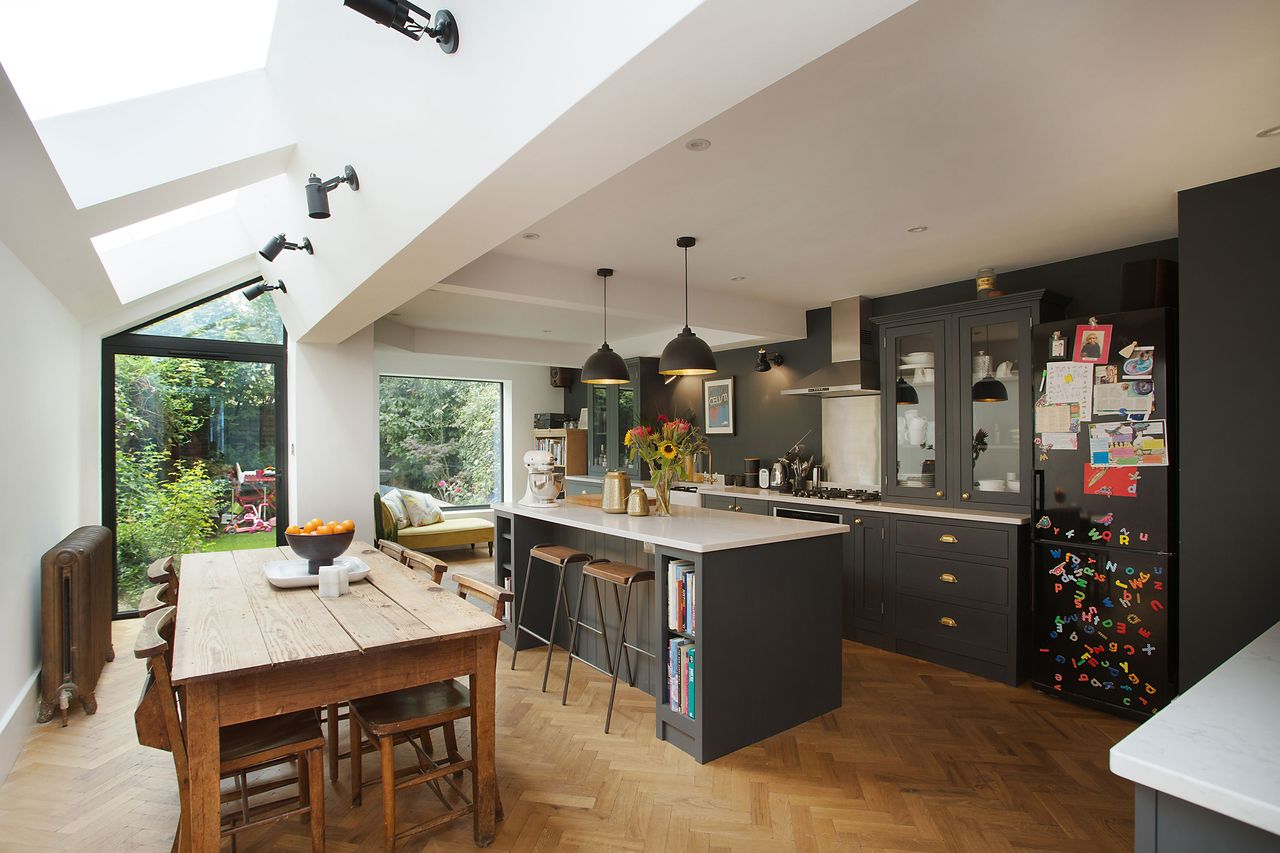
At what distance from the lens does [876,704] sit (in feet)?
11.2

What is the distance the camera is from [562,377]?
342 inches

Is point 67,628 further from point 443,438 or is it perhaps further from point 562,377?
point 562,377

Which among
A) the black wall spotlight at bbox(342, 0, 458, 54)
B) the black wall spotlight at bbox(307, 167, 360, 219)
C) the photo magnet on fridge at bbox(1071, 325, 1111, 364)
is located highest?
the black wall spotlight at bbox(342, 0, 458, 54)

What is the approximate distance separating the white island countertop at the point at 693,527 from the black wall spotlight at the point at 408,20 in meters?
2.02

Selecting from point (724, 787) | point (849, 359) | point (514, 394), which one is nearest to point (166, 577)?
point (724, 787)

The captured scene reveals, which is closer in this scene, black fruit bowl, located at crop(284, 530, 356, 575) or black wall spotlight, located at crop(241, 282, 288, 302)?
black fruit bowl, located at crop(284, 530, 356, 575)

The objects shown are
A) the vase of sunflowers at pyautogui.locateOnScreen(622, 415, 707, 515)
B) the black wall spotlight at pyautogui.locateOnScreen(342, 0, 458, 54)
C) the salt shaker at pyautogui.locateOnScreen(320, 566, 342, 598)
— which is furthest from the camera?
the vase of sunflowers at pyautogui.locateOnScreen(622, 415, 707, 515)

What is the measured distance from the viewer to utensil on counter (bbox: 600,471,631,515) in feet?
12.9

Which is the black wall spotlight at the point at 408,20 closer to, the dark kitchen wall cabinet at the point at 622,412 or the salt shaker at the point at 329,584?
the salt shaker at the point at 329,584

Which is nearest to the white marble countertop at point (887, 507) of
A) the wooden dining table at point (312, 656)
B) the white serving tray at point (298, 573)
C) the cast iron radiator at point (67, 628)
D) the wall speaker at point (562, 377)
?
the wooden dining table at point (312, 656)

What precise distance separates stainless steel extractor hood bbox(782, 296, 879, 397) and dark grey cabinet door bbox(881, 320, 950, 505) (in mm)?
370

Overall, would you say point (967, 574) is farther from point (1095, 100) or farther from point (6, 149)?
point (6, 149)

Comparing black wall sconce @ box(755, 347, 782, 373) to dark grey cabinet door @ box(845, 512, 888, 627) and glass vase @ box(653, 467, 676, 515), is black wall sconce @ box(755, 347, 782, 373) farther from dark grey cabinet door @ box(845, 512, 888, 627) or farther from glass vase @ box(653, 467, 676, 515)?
glass vase @ box(653, 467, 676, 515)

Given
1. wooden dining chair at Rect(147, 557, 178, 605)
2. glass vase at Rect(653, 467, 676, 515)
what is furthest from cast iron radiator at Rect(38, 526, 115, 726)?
glass vase at Rect(653, 467, 676, 515)
